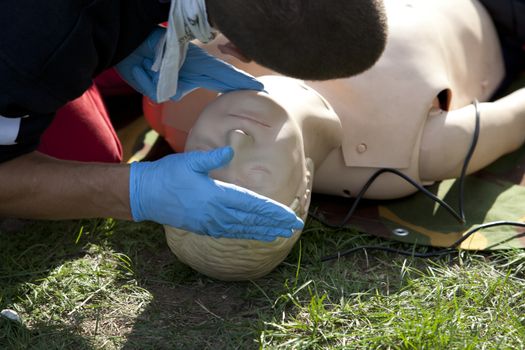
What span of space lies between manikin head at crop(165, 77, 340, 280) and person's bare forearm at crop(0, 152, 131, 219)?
15 centimetres

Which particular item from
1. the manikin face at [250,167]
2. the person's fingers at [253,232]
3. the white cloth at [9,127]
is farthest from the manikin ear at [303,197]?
the white cloth at [9,127]

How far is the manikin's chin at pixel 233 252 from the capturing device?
1.63 metres

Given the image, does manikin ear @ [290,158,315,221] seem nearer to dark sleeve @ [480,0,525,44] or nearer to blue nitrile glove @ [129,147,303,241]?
blue nitrile glove @ [129,147,303,241]

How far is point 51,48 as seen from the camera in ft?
4.83

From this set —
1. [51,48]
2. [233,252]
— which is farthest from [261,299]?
[51,48]

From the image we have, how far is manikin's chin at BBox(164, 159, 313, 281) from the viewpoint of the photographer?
64.1 inches

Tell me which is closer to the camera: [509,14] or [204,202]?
[204,202]

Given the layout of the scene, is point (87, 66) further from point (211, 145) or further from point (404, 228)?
point (404, 228)

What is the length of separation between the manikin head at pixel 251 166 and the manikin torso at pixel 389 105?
0.24 m

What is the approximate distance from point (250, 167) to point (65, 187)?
0.41 metres

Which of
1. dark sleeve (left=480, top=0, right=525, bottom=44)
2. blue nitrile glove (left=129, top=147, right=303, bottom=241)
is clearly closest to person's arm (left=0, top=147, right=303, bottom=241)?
blue nitrile glove (left=129, top=147, right=303, bottom=241)

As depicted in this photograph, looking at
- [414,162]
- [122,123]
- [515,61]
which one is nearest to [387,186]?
[414,162]

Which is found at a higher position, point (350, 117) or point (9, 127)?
point (9, 127)

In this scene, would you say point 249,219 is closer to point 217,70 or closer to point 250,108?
point 250,108
